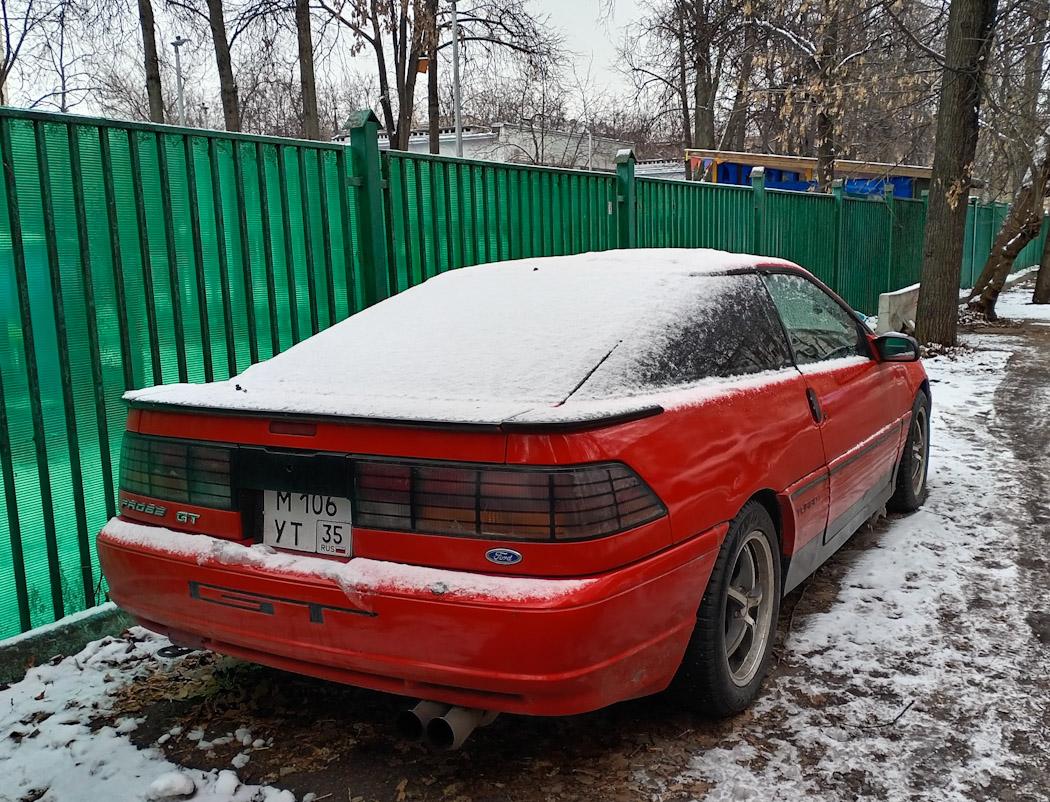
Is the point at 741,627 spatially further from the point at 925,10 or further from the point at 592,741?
the point at 925,10

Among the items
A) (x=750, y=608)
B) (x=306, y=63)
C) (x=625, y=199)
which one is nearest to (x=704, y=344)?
(x=750, y=608)

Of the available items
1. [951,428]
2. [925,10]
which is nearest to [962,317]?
[925,10]

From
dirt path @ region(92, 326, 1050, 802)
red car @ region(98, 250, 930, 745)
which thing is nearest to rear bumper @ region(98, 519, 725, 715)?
red car @ region(98, 250, 930, 745)

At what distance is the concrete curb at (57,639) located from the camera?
11.3 feet

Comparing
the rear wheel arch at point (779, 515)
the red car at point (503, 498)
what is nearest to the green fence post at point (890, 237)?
the red car at point (503, 498)

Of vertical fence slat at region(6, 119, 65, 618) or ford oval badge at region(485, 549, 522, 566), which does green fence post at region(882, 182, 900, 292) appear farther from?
ford oval badge at region(485, 549, 522, 566)

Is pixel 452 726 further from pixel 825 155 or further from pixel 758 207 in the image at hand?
pixel 825 155

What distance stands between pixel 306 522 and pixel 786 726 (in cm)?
174

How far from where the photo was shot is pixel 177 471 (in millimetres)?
2758

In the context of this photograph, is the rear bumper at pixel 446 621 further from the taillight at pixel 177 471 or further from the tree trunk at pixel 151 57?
the tree trunk at pixel 151 57

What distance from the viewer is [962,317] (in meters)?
17.1

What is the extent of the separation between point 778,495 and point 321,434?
164cm

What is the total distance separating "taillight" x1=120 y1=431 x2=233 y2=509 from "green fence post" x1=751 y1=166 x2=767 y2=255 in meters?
8.74

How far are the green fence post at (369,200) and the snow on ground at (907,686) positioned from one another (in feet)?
10.2
